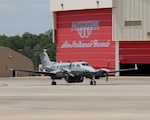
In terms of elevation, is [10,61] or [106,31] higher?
[106,31]

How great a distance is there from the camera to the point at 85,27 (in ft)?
336

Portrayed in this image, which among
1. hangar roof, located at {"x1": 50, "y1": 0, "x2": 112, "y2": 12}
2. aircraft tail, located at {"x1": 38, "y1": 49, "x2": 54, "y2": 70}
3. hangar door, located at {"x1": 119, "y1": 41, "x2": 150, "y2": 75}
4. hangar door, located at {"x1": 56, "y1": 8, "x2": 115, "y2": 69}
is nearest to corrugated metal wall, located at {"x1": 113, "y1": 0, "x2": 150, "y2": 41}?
hangar door, located at {"x1": 119, "y1": 41, "x2": 150, "y2": 75}

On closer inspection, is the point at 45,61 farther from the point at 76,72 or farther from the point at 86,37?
the point at 86,37

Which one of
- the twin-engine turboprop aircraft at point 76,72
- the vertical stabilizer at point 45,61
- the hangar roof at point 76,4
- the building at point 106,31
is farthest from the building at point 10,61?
the twin-engine turboprop aircraft at point 76,72

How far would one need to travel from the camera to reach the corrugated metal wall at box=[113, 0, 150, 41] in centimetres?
9544

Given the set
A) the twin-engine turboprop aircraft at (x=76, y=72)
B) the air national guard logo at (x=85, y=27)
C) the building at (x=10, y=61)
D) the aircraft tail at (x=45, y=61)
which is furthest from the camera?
the building at (x=10, y=61)

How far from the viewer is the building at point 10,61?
10725 cm

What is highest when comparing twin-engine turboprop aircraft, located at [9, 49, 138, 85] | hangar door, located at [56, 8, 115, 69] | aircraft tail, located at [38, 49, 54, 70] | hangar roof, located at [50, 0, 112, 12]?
hangar roof, located at [50, 0, 112, 12]

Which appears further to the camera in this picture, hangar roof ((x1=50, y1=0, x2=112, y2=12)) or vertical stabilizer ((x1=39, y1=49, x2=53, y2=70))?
hangar roof ((x1=50, y1=0, x2=112, y2=12))

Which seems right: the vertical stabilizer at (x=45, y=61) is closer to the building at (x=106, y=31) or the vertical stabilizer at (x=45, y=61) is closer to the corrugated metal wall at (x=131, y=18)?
the corrugated metal wall at (x=131, y=18)

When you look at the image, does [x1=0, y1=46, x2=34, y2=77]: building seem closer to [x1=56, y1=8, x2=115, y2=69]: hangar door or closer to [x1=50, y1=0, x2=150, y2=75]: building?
[x1=56, y1=8, x2=115, y2=69]: hangar door

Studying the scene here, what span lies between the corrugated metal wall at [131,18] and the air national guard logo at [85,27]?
437 centimetres

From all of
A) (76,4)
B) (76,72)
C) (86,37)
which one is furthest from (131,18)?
(76,72)

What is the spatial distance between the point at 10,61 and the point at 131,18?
2359 cm
